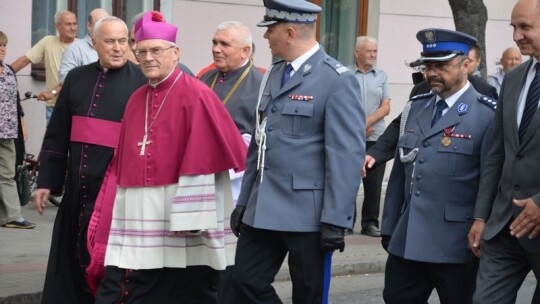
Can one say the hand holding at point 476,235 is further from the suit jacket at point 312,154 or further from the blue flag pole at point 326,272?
the blue flag pole at point 326,272

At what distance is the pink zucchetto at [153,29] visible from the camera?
6699 mm

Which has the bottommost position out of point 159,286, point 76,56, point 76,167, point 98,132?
point 159,286

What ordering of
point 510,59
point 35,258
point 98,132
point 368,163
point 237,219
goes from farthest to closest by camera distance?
point 510,59, point 35,258, point 98,132, point 368,163, point 237,219

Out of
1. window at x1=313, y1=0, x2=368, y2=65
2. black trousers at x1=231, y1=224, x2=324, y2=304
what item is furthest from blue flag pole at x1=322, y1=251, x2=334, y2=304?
window at x1=313, y1=0, x2=368, y2=65

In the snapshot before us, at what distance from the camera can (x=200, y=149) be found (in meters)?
6.56

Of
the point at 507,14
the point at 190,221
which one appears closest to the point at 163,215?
the point at 190,221

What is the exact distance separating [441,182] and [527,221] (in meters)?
0.84

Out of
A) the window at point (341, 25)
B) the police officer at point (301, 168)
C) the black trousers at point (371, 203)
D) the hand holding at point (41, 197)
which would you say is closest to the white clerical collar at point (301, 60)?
the police officer at point (301, 168)

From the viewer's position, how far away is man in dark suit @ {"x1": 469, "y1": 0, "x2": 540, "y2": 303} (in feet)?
19.1

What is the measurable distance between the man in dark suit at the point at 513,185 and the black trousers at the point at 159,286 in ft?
5.34

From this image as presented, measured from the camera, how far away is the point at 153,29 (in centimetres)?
670

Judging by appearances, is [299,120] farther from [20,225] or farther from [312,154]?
[20,225]

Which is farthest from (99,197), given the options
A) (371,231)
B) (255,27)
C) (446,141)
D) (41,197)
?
(255,27)

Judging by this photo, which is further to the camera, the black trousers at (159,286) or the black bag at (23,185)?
the black bag at (23,185)
